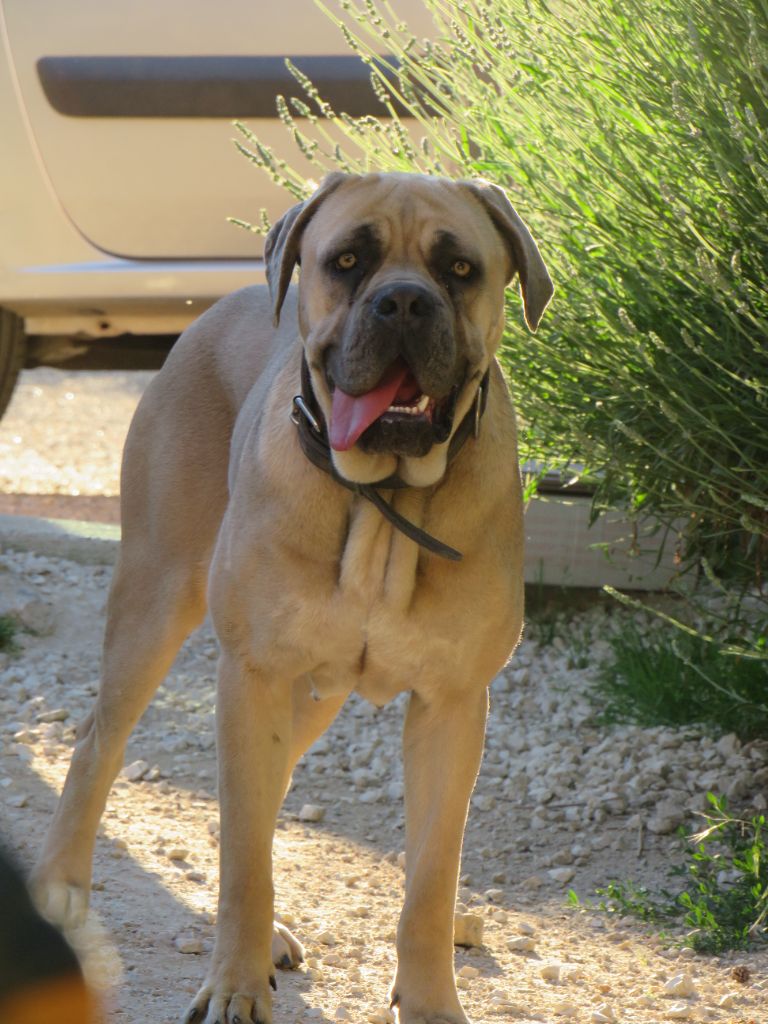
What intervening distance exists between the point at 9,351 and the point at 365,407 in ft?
12.4

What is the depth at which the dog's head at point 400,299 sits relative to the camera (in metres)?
2.96

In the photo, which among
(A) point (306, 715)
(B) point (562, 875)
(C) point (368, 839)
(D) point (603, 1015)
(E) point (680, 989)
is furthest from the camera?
(C) point (368, 839)

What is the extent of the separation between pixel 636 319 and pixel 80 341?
366 centimetres

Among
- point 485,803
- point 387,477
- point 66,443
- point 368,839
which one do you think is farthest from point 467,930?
point 66,443

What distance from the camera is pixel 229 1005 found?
307 cm

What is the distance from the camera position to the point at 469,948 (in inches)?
149

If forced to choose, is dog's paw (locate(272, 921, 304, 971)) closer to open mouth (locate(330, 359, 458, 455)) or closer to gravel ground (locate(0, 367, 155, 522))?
open mouth (locate(330, 359, 458, 455))

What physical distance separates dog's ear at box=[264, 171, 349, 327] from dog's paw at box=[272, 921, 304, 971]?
139cm

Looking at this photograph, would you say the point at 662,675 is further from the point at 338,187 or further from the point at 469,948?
the point at 338,187

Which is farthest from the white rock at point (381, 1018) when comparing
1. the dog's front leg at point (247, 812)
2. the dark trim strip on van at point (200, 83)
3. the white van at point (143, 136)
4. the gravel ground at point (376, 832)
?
the dark trim strip on van at point (200, 83)

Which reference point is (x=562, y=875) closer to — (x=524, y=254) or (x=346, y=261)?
(x=524, y=254)

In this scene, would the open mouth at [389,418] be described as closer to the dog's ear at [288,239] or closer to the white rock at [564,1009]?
the dog's ear at [288,239]

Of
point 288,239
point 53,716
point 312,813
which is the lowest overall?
point 53,716

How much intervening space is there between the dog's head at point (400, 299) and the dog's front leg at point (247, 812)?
0.49 metres
